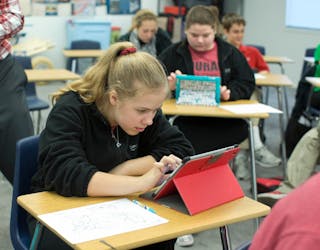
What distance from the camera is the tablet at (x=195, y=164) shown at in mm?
1638

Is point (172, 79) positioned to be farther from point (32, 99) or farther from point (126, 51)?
point (32, 99)

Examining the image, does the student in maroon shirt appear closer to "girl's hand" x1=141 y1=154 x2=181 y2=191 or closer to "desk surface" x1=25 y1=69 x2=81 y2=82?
"desk surface" x1=25 y1=69 x2=81 y2=82

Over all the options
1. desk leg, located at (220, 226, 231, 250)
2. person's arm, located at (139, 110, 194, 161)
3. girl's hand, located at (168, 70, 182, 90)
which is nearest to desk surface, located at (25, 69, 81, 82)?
girl's hand, located at (168, 70, 182, 90)

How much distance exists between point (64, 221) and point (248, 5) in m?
7.41

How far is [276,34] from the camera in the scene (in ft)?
26.7

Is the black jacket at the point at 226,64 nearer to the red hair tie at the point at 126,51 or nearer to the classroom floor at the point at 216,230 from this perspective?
the classroom floor at the point at 216,230

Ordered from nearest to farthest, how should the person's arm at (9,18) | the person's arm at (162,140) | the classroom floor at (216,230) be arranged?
1. the person's arm at (162,140)
2. the person's arm at (9,18)
3. the classroom floor at (216,230)

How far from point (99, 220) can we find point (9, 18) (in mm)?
1355

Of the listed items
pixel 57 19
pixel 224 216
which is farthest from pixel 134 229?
pixel 57 19

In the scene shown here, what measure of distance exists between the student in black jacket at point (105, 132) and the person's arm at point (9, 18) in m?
0.75

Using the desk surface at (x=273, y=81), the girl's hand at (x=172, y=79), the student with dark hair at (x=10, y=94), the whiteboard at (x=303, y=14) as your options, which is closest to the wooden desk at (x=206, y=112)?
the girl's hand at (x=172, y=79)

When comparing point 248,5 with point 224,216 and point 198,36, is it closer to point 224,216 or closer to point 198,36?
point 198,36

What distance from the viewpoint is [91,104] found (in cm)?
191

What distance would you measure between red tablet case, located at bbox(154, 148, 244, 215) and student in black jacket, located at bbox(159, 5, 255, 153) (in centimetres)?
151
